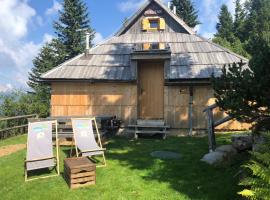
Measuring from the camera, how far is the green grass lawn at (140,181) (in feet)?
20.6

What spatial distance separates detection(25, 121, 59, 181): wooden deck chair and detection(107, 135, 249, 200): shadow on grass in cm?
219

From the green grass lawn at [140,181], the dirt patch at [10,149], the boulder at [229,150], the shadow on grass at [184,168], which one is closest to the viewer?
the green grass lawn at [140,181]

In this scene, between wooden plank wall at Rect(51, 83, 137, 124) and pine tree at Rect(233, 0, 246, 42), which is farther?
pine tree at Rect(233, 0, 246, 42)

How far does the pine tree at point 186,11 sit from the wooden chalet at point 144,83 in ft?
105

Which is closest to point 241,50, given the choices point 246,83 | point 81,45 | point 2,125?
point 81,45

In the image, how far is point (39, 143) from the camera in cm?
816

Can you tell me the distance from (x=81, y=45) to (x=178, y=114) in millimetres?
25260

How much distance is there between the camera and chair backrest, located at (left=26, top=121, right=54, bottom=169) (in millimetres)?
7754

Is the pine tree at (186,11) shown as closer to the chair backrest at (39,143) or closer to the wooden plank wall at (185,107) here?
the wooden plank wall at (185,107)

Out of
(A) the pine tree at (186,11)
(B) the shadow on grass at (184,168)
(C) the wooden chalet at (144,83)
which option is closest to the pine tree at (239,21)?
(A) the pine tree at (186,11)

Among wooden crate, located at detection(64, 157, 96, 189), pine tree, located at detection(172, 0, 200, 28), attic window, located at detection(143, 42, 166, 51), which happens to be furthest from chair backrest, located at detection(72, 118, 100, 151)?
pine tree, located at detection(172, 0, 200, 28)

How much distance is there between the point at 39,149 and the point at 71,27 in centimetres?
3121

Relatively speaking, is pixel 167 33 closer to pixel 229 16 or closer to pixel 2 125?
pixel 2 125

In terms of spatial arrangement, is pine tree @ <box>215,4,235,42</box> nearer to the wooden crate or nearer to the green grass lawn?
the green grass lawn
